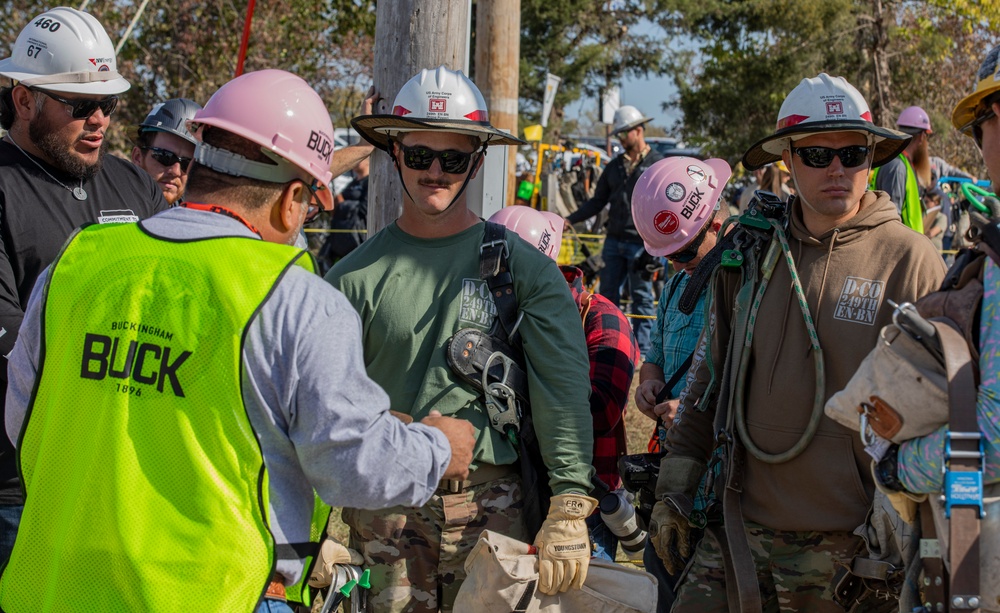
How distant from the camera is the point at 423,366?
10.2 feet

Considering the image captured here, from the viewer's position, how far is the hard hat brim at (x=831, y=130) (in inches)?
123

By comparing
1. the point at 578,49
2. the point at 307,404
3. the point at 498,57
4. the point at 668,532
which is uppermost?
the point at 578,49

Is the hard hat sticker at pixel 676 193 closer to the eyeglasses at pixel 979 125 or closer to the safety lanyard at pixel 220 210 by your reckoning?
the eyeglasses at pixel 979 125

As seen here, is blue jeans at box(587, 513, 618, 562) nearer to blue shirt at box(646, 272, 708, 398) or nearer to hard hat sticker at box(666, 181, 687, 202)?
blue shirt at box(646, 272, 708, 398)

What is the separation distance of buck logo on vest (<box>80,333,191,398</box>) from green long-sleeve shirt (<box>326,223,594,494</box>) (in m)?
1.08

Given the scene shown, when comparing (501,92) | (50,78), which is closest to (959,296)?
(50,78)

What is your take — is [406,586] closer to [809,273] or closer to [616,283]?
[809,273]

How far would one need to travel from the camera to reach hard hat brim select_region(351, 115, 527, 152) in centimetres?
319

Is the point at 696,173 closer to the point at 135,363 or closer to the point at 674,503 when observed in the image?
the point at 674,503

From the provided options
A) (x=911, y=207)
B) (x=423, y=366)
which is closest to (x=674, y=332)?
(x=423, y=366)

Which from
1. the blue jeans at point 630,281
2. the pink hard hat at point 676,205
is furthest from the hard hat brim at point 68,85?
the blue jeans at point 630,281

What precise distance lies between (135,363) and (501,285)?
129 centimetres

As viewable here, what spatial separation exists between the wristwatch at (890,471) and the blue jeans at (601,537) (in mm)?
1376

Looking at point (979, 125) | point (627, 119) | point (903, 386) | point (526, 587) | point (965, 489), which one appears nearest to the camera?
point (965, 489)
